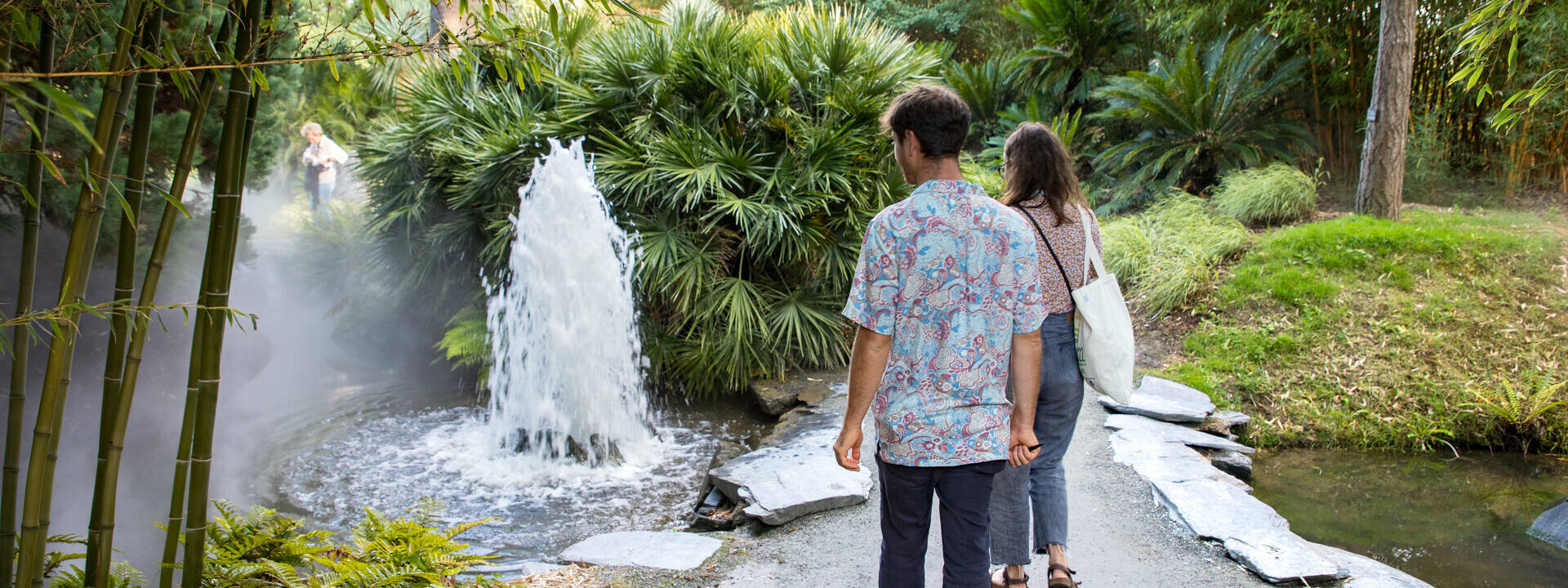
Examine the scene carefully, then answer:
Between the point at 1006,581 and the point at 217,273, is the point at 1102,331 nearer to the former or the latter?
the point at 1006,581

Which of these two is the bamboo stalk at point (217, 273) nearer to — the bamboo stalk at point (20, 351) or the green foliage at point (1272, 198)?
the bamboo stalk at point (20, 351)

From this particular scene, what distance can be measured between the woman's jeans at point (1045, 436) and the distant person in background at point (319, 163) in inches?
412

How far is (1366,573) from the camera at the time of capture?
3041 millimetres

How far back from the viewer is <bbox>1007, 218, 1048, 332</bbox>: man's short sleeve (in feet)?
6.55

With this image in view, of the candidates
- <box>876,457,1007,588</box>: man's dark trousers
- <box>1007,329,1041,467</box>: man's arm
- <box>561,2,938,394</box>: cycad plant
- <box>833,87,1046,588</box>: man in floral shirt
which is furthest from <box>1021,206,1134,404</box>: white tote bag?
<box>561,2,938,394</box>: cycad plant

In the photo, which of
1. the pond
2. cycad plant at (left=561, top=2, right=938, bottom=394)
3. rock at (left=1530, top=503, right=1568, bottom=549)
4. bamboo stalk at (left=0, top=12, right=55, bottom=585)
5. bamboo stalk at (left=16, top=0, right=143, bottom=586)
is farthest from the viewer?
cycad plant at (left=561, top=2, right=938, bottom=394)

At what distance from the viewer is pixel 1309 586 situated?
116 inches

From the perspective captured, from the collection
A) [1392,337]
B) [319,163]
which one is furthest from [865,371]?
[319,163]

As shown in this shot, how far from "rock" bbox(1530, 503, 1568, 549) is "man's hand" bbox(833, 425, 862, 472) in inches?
145

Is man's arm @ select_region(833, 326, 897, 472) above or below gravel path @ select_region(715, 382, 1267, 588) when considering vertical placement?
above

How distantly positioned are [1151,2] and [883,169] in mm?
6483

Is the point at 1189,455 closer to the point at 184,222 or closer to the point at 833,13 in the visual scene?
the point at 833,13

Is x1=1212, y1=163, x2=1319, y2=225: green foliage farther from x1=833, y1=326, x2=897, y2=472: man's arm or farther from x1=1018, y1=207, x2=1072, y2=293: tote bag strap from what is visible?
x1=833, y1=326, x2=897, y2=472: man's arm

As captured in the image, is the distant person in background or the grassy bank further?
the distant person in background
